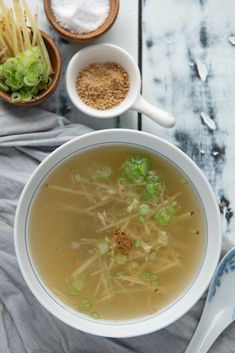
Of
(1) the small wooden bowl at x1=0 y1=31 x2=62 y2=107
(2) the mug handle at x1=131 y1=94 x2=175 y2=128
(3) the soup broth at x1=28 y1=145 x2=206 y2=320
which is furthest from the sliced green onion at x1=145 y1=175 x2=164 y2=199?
(1) the small wooden bowl at x1=0 y1=31 x2=62 y2=107

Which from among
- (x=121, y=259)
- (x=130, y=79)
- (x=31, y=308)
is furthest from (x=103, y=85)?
(x=31, y=308)

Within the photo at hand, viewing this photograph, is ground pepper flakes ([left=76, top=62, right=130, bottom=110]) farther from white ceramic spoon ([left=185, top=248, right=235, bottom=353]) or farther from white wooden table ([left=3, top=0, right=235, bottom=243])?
white ceramic spoon ([left=185, top=248, right=235, bottom=353])

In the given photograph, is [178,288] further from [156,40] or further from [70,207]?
[156,40]

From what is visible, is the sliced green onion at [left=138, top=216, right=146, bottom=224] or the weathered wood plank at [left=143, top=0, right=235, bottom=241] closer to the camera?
the sliced green onion at [left=138, top=216, right=146, bottom=224]

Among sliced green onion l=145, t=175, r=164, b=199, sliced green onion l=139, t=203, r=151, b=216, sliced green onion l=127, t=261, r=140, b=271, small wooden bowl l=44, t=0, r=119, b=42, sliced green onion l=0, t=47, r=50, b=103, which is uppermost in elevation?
small wooden bowl l=44, t=0, r=119, b=42

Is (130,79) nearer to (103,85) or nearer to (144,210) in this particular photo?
(103,85)

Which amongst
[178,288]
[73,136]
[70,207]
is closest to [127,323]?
[178,288]

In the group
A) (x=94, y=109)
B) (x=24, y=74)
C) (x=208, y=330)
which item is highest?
(x=24, y=74)
